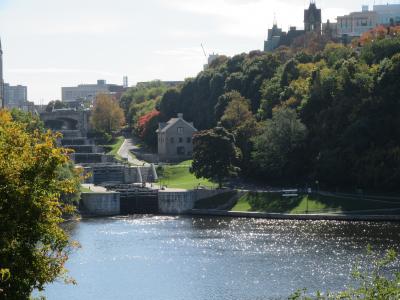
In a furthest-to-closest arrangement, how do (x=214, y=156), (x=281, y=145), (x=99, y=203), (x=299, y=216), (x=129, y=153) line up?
(x=129, y=153), (x=214, y=156), (x=281, y=145), (x=99, y=203), (x=299, y=216)

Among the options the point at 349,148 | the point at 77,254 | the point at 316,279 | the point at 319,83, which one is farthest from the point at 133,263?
the point at 319,83

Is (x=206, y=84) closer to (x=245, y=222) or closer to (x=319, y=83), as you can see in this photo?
(x=319, y=83)

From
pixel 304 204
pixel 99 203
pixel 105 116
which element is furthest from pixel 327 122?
pixel 105 116

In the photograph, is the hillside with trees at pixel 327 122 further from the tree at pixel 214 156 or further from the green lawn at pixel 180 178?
the green lawn at pixel 180 178

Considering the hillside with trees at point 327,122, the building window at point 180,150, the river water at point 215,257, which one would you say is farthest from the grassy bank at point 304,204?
the building window at point 180,150

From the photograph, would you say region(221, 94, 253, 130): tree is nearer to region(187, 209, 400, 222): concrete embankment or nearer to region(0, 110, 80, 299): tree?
region(187, 209, 400, 222): concrete embankment

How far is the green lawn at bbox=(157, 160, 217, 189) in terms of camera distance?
125 m

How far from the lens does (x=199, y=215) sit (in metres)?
114

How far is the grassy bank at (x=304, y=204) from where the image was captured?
10350 cm

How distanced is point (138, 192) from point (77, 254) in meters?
38.6

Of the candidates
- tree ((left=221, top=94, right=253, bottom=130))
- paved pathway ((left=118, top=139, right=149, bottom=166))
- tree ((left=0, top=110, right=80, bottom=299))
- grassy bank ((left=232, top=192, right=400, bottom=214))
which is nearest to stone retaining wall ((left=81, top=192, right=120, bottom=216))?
grassy bank ((left=232, top=192, right=400, bottom=214))

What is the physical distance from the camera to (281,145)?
119 metres

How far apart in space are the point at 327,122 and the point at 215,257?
147 ft

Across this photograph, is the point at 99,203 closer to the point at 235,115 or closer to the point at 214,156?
the point at 214,156
